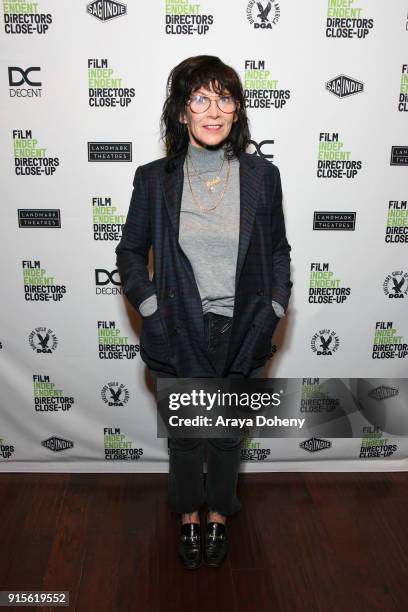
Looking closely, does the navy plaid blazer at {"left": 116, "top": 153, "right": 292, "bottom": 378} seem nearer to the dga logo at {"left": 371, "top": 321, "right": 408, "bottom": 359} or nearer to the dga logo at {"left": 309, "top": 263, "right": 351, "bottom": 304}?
the dga logo at {"left": 309, "top": 263, "right": 351, "bottom": 304}

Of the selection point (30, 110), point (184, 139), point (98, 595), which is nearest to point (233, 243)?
point (184, 139)

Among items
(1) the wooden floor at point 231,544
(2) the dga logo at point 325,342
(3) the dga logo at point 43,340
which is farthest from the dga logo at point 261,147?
(1) the wooden floor at point 231,544

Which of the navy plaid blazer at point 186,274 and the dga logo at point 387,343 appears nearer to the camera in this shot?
the navy plaid blazer at point 186,274

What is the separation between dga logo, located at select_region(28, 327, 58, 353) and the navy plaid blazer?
75 cm

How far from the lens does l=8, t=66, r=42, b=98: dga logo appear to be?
2.26 metres

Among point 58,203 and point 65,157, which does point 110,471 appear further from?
point 65,157

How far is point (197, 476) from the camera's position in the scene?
6.93 feet

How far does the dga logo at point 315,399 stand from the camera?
268 centimetres

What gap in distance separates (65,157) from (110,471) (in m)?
1.42

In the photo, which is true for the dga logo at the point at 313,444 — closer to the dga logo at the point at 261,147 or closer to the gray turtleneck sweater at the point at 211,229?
the gray turtleneck sweater at the point at 211,229

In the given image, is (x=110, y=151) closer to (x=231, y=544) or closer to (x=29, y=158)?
(x=29, y=158)

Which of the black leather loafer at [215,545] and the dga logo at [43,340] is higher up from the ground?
the dga logo at [43,340]

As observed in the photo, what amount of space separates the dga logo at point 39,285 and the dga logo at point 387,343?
1.40 metres

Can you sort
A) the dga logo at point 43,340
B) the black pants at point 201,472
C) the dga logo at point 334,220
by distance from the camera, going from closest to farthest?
the black pants at point 201,472, the dga logo at point 334,220, the dga logo at point 43,340
